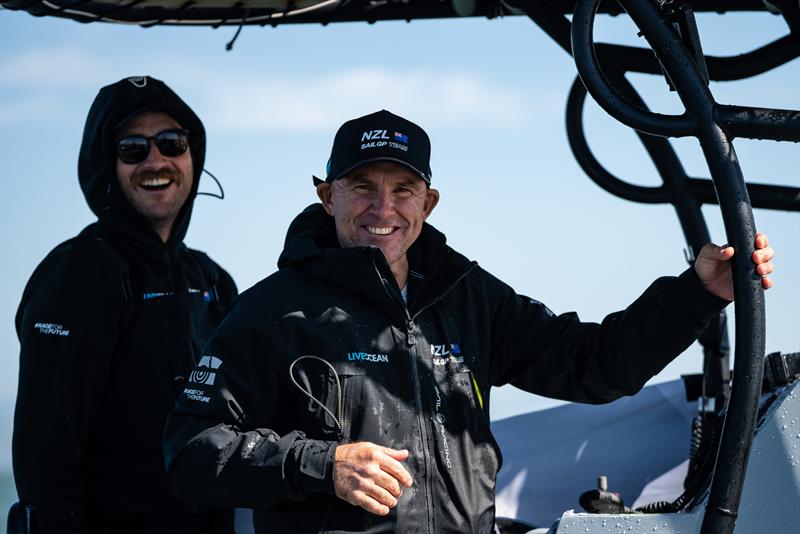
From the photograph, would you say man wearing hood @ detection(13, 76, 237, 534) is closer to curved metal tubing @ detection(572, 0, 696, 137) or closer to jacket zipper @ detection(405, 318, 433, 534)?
jacket zipper @ detection(405, 318, 433, 534)

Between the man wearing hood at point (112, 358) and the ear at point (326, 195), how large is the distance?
0.73 metres

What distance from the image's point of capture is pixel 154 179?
3.64 m

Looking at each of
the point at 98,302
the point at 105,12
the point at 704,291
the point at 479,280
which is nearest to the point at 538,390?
the point at 479,280

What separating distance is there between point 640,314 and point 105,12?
158 cm

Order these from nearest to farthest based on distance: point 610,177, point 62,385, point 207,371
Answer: point 207,371 < point 62,385 < point 610,177

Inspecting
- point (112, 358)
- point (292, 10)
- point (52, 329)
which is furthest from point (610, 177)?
point (52, 329)

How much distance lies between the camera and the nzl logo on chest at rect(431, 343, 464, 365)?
267 cm

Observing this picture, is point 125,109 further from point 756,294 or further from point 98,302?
point 756,294

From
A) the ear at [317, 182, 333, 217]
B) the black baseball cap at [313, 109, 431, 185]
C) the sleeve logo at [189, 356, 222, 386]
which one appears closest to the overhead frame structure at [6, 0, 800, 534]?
the black baseball cap at [313, 109, 431, 185]

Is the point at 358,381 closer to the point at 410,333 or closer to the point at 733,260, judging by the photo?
the point at 410,333

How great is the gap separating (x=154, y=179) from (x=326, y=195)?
0.88 m

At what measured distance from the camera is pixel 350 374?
2.57 meters

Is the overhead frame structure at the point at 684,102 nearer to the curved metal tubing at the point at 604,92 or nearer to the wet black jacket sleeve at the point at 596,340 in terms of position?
the curved metal tubing at the point at 604,92

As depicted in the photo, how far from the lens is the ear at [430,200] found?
295 centimetres
